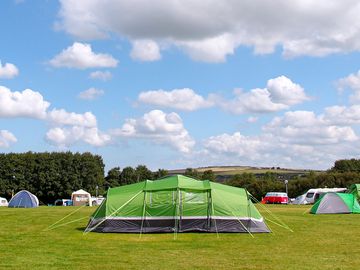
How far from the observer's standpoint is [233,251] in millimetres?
15227

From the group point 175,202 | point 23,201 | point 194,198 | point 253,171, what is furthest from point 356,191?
point 253,171

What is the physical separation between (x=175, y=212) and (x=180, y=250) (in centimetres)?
475

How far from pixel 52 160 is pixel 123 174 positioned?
24421 mm

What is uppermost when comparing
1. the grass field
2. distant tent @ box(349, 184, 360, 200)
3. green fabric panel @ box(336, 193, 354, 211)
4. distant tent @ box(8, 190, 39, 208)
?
distant tent @ box(349, 184, 360, 200)

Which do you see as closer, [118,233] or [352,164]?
[118,233]

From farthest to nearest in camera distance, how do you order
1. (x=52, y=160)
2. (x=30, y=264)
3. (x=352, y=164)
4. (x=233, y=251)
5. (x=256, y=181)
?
(x=352, y=164)
(x=256, y=181)
(x=52, y=160)
(x=233, y=251)
(x=30, y=264)

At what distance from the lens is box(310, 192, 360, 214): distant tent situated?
33406 mm

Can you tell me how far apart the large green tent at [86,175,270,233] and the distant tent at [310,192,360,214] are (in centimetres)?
1434

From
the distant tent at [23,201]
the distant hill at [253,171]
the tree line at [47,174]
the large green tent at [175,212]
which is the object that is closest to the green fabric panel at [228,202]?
the large green tent at [175,212]

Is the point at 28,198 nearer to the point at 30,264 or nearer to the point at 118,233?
the point at 118,233

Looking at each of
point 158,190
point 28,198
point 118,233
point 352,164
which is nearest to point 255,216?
point 158,190

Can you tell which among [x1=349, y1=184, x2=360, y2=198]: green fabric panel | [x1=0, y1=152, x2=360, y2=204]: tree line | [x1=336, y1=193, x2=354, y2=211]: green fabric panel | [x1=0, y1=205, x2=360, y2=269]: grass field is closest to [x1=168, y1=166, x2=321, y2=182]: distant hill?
[x1=0, y1=152, x2=360, y2=204]: tree line

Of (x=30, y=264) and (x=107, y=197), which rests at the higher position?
(x=107, y=197)

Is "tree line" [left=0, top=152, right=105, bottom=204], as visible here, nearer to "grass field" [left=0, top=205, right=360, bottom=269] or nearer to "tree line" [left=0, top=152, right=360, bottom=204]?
"tree line" [left=0, top=152, right=360, bottom=204]
